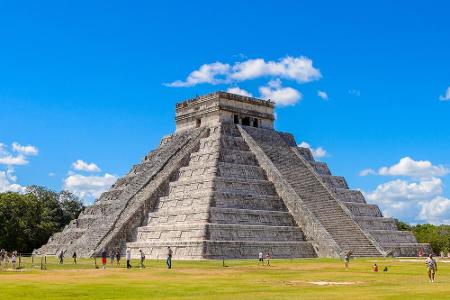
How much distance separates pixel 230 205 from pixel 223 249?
539cm

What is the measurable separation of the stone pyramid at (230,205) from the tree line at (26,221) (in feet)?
31.2

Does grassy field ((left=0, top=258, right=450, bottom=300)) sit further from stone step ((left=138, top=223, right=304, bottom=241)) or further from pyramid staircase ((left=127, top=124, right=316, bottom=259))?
stone step ((left=138, top=223, right=304, bottom=241))

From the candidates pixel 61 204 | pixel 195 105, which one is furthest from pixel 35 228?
pixel 195 105

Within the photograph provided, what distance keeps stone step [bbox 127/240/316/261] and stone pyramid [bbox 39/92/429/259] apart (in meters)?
0.07

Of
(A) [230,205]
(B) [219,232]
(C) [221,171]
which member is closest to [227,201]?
(A) [230,205]

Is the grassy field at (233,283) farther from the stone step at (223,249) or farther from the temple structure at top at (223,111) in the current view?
the temple structure at top at (223,111)

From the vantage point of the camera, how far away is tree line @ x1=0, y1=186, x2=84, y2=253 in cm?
6650

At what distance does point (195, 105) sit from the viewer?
64375mm

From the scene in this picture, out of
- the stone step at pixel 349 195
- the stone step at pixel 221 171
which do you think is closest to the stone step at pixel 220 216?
the stone step at pixel 221 171

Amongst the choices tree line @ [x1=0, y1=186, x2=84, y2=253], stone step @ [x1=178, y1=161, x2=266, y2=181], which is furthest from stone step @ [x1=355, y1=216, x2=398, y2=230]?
tree line @ [x1=0, y1=186, x2=84, y2=253]

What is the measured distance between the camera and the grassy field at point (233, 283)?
22578 millimetres

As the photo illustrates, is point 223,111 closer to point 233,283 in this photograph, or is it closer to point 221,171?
point 221,171

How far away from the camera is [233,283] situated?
27672mm

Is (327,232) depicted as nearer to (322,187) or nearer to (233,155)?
(322,187)
